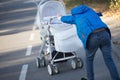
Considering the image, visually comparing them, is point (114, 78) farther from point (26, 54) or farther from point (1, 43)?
point (1, 43)

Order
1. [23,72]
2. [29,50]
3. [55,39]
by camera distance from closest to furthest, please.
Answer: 1. [55,39]
2. [23,72]
3. [29,50]

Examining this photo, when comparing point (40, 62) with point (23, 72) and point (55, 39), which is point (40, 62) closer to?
point (23, 72)

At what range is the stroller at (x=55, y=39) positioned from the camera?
32.4ft

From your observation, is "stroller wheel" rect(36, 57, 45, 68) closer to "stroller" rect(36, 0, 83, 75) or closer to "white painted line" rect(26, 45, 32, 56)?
"stroller" rect(36, 0, 83, 75)

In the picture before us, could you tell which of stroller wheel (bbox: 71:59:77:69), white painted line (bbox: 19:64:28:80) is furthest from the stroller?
white painted line (bbox: 19:64:28:80)

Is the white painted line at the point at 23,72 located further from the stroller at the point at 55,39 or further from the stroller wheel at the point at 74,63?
the stroller wheel at the point at 74,63

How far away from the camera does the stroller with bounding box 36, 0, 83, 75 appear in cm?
989

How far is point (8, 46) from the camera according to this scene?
52.6 ft

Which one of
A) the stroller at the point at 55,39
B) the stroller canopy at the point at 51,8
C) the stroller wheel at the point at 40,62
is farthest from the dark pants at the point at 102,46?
the stroller canopy at the point at 51,8

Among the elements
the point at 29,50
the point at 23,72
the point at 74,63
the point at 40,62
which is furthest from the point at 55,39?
the point at 29,50

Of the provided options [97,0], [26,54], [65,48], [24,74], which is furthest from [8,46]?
[97,0]

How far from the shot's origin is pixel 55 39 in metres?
10.1

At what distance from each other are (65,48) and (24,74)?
168cm

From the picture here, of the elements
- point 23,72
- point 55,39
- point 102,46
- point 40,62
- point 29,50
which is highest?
point 102,46
